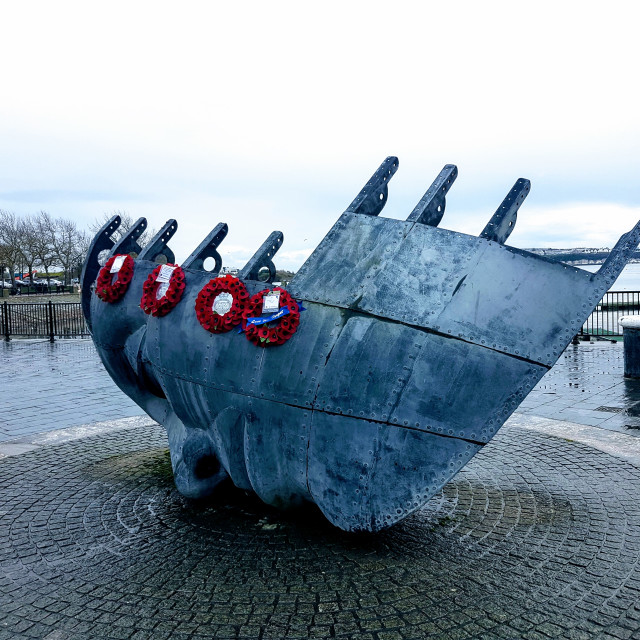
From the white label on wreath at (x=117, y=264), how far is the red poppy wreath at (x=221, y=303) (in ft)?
5.16

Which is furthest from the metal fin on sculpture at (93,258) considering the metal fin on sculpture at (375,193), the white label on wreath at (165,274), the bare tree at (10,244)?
the bare tree at (10,244)

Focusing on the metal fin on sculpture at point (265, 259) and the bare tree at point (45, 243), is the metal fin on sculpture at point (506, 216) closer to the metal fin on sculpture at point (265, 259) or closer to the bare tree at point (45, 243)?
the metal fin on sculpture at point (265, 259)

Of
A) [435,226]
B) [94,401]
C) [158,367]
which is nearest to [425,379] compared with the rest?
[435,226]

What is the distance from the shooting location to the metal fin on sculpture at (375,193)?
5.00m

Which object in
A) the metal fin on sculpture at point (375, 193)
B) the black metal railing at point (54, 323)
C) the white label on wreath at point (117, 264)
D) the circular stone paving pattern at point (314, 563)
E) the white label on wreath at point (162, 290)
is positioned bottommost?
the circular stone paving pattern at point (314, 563)

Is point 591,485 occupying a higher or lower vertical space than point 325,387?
lower

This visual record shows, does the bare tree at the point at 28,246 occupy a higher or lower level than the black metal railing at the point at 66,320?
higher

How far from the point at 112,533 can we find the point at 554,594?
12.4 feet

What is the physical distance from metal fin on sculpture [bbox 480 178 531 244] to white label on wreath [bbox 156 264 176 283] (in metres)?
3.05

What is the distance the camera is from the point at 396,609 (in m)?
3.95

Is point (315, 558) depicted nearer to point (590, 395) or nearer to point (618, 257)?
point (618, 257)

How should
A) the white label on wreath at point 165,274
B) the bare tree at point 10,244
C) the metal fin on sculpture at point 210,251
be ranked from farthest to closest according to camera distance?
the bare tree at point 10,244, the metal fin on sculpture at point 210,251, the white label on wreath at point 165,274

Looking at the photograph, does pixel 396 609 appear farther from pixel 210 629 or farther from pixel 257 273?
pixel 257 273

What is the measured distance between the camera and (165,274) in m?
5.80
